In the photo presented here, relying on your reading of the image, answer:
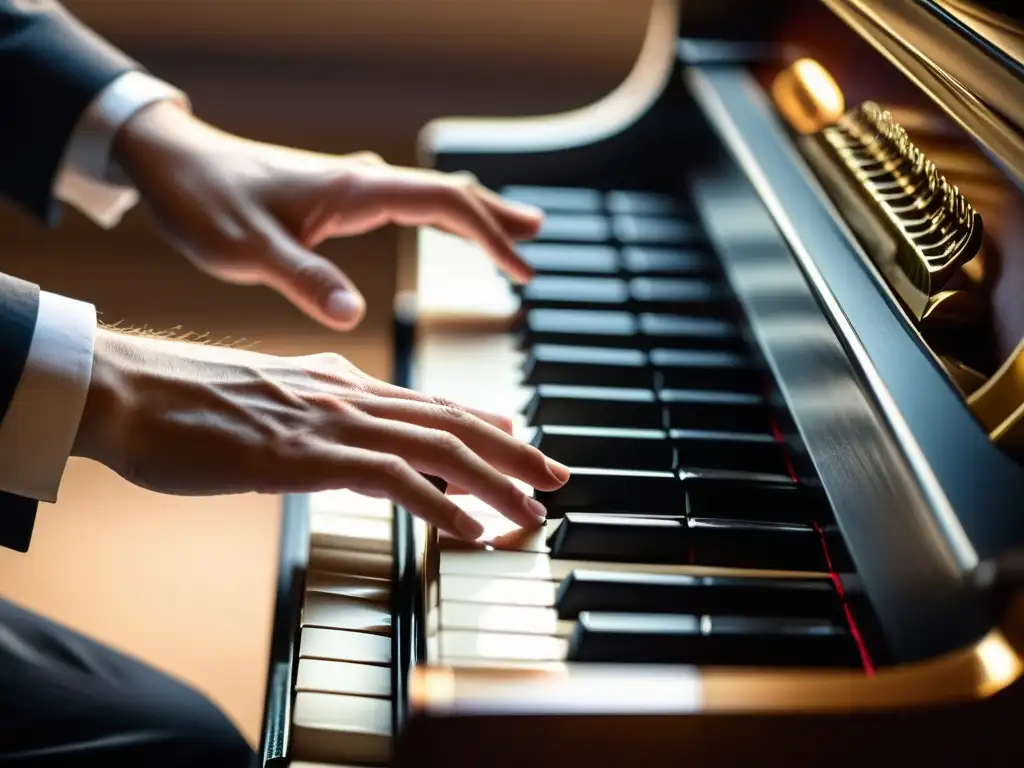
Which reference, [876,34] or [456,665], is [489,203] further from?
[456,665]

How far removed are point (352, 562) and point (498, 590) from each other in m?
0.17

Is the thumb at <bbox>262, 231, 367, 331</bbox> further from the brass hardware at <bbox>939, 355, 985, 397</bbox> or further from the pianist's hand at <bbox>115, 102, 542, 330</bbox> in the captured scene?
the brass hardware at <bbox>939, 355, 985, 397</bbox>

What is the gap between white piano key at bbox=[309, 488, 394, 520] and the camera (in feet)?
3.06

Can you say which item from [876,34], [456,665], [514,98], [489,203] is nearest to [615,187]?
[489,203]

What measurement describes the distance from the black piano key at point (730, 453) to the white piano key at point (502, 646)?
229 millimetres

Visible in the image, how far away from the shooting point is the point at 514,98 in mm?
2508

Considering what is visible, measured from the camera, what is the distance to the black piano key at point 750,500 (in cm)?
83

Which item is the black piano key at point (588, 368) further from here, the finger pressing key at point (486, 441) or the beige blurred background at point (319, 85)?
the beige blurred background at point (319, 85)

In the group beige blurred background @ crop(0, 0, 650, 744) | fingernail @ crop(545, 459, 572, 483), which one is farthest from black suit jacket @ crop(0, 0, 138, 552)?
beige blurred background @ crop(0, 0, 650, 744)

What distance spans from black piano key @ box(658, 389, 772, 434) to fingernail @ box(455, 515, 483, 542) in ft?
0.82

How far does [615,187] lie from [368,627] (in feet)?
2.44

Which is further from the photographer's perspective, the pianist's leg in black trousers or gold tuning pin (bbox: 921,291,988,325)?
the pianist's leg in black trousers

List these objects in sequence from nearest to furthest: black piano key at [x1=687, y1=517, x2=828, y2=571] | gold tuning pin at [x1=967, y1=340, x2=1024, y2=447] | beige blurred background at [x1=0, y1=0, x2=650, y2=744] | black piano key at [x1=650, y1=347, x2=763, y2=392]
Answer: gold tuning pin at [x1=967, y1=340, x2=1024, y2=447]
black piano key at [x1=687, y1=517, x2=828, y2=571]
black piano key at [x1=650, y1=347, x2=763, y2=392]
beige blurred background at [x1=0, y1=0, x2=650, y2=744]

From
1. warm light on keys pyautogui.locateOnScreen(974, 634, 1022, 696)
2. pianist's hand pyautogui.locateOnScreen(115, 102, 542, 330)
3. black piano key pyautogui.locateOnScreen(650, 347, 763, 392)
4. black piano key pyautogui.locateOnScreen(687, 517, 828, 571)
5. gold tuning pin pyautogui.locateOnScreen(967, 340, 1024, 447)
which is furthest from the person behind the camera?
pianist's hand pyautogui.locateOnScreen(115, 102, 542, 330)
